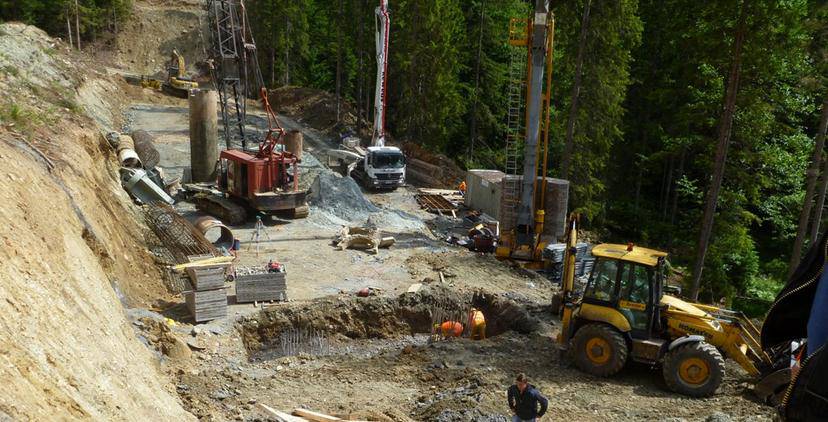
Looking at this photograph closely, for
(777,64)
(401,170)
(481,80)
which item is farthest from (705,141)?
(481,80)

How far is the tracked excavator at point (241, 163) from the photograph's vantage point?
2216cm

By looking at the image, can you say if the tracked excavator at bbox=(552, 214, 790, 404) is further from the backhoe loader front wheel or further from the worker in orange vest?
the worker in orange vest

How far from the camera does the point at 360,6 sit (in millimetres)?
40375

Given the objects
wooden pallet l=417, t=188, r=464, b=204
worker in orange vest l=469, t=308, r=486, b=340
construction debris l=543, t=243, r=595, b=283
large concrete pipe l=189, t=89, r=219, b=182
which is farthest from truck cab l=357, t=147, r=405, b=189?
worker in orange vest l=469, t=308, r=486, b=340

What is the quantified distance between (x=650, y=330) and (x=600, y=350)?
0.97m

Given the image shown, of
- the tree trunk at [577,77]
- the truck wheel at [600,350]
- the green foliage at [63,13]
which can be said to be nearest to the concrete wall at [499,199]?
the tree trunk at [577,77]

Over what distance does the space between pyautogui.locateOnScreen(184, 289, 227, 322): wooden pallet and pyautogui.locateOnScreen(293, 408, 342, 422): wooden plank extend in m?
4.42

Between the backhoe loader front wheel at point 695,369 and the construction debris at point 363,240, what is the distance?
10358mm

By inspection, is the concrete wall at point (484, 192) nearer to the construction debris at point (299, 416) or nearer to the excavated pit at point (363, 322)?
the excavated pit at point (363, 322)

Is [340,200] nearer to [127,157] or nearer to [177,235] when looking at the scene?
[127,157]

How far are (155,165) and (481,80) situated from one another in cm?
2249

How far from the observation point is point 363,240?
20750 mm

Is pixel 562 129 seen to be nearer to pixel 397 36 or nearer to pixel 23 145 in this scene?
pixel 397 36

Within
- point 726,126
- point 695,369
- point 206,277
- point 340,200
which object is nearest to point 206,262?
point 206,277
